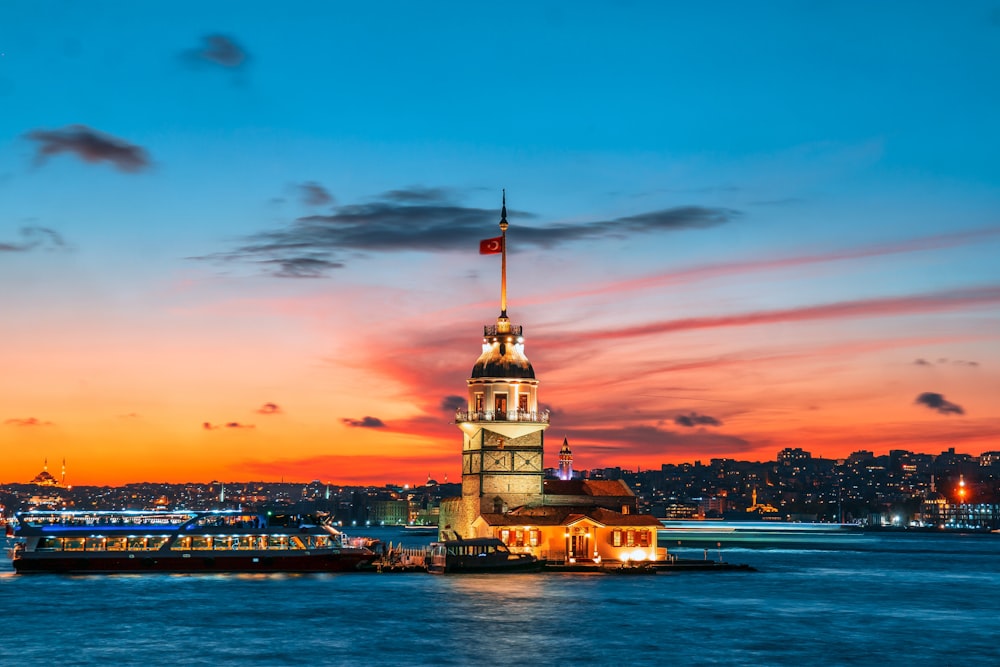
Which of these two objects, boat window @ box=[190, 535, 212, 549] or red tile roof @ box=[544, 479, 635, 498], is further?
red tile roof @ box=[544, 479, 635, 498]

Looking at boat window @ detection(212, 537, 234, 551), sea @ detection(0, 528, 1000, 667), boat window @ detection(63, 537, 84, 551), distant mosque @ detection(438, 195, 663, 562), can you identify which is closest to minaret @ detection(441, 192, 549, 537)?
distant mosque @ detection(438, 195, 663, 562)

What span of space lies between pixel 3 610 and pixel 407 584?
2835 centimetres

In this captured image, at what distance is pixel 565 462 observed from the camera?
132625 mm

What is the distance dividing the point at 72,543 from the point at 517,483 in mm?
35278

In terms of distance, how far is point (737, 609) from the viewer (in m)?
77.6

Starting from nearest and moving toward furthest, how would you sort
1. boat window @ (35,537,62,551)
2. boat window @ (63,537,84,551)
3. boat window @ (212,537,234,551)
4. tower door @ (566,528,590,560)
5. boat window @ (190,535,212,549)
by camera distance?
tower door @ (566,528,590,560)
boat window @ (63,537,84,551)
boat window @ (35,537,62,551)
boat window @ (212,537,234,551)
boat window @ (190,535,212,549)

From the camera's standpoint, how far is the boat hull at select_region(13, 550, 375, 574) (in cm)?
10450

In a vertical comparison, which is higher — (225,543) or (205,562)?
(225,543)

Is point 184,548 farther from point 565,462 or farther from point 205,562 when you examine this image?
point 565,462

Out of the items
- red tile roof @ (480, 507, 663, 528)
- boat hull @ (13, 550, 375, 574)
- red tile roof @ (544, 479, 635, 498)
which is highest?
red tile roof @ (544, 479, 635, 498)

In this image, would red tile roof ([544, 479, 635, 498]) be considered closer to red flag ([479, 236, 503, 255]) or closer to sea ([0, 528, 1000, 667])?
sea ([0, 528, 1000, 667])

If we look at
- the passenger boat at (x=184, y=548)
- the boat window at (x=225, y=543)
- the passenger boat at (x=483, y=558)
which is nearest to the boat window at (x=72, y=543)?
the passenger boat at (x=184, y=548)

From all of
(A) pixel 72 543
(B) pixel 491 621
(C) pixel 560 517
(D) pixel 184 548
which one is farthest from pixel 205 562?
(B) pixel 491 621

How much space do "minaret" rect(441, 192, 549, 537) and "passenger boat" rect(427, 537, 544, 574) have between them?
392cm
